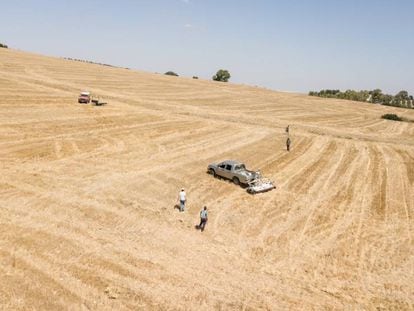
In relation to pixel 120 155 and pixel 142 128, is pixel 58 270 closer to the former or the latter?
pixel 120 155

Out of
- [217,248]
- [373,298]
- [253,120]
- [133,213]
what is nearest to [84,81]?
[253,120]

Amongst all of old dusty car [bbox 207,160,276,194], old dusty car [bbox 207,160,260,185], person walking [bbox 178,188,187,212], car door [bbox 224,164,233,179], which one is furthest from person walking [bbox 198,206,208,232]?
car door [bbox 224,164,233,179]

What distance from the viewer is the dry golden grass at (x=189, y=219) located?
14484 millimetres

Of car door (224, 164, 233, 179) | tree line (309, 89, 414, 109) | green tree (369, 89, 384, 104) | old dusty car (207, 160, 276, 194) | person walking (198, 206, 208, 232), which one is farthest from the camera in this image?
green tree (369, 89, 384, 104)

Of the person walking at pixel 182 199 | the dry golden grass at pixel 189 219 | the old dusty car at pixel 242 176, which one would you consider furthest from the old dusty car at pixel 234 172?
the person walking at pixel 182 199

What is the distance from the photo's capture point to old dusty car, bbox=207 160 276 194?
25719 mm

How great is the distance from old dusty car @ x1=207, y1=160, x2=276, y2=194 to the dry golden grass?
0.63 meters

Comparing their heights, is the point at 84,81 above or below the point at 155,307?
above

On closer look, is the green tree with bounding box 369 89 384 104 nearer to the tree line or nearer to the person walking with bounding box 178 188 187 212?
the tree line

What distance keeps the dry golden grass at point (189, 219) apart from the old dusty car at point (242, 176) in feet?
2.07

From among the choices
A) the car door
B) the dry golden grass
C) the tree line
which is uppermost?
the tree line

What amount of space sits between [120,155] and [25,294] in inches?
758

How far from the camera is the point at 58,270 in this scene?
14.9 meters

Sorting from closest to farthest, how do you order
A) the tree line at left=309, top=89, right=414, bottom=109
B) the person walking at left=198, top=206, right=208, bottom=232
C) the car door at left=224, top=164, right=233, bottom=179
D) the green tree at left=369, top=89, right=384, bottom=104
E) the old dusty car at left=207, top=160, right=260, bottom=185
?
the person walking at left=198, top=206, right=208, bottom=232 < the old dusty car at left=207, top=160, right=260, bottom=185 < the car door at left=224, top=164, right=233, bottom=179 < the tree line at left=309, top=89, right=414, bottom=109 < the green tree at left=369, top=89, right=384, bottom=104
